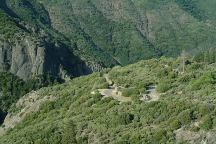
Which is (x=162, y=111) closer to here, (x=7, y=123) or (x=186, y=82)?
(x=186, y=82)

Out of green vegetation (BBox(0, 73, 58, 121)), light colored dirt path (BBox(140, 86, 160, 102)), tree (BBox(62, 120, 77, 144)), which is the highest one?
light colored dirt path (BBox(140, 86, 160, 102))

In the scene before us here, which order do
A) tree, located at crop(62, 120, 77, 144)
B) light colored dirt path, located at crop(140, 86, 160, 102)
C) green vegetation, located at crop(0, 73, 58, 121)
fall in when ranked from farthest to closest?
green vegetation, located at crop(0, 73, 58, 121) < light colored dirt path, located at crop(140, 86, 160, 102) < tree, located at crop(62, 120, 77, 144)

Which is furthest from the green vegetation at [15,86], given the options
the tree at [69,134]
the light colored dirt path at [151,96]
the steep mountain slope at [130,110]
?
the tree at [69,134]

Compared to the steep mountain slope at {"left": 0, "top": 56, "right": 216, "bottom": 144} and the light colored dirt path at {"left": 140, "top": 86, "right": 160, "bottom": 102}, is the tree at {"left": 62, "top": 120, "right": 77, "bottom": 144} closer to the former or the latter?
the steep mountain slope at {"left": 0, "top": 56, "right": 216, "bottom": 144}

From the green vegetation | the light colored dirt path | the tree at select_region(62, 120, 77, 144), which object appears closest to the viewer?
the tree at select_region(62, 120, 77, 144)

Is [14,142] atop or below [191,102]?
below

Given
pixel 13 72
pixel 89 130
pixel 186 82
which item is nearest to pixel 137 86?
pixel 186 82

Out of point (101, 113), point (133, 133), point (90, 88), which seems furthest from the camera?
point (90, 88)

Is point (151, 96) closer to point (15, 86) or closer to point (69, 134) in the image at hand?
point (69, 134)

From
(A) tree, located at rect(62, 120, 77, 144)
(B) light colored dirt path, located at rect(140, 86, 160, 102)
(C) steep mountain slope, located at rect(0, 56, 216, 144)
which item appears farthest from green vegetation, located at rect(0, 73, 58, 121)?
(A) tree, located at rect(62, 120, 77, 144)
